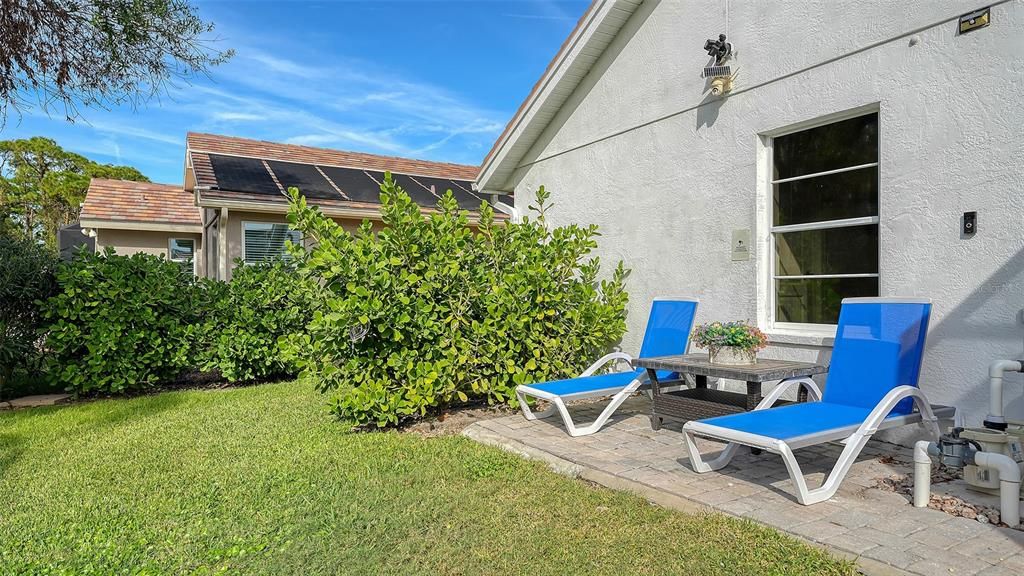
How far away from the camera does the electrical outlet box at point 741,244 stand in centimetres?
611

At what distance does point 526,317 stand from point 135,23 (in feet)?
22.9

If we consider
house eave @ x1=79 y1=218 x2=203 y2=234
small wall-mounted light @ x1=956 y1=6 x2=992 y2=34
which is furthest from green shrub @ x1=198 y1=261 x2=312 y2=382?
small wall-mounted light @ x1=956 y1=6 x2=992 y2=34

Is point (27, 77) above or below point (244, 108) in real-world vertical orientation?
below

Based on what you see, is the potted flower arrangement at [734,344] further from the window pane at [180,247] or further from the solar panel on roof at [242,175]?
the window pane at [180,247]

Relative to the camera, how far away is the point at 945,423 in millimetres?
4770

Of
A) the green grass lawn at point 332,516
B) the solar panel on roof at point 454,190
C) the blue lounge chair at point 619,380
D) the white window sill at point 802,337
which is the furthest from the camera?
the solar panel on roof at point 454,190

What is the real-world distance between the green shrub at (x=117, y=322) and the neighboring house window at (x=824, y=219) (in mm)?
7898

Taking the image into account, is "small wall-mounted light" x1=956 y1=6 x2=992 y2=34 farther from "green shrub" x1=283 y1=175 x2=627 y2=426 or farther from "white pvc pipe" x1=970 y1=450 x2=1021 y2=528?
"green shrub" x1=283 y1=175 x2=627 y2=426

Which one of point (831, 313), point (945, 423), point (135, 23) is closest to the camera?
point (945, 423)

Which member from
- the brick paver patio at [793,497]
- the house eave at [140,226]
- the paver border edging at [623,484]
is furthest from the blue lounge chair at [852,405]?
the house eave at [140,226]

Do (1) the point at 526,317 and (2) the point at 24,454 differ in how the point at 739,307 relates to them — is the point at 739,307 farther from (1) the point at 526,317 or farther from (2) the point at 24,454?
(2) the point at 24,454

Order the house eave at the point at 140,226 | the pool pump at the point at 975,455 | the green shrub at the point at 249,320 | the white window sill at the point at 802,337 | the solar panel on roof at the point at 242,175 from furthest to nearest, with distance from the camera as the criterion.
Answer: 1. the house eave at the point at 140,226
2. the solar panel on roof at the point at 242,175
3. the green shrub at the point at 249,320
4. the white window sill at the point at 802,337
5. the pool pump at the point at 975,455

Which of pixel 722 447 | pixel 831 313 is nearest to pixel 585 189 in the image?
pixel 831 313

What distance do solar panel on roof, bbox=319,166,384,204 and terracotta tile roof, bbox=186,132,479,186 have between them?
70 cm
